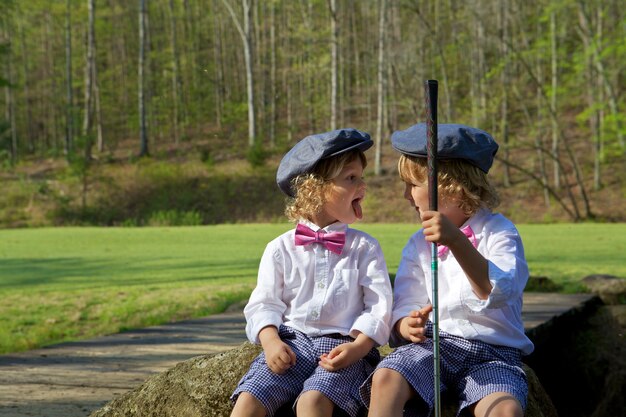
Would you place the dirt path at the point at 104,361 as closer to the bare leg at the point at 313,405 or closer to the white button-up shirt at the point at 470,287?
the bare leg at the point at 313,405

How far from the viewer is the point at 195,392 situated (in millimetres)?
3273

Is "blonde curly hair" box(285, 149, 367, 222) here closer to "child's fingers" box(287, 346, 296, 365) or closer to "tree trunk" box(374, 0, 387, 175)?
"child's fingers" box(287, 346, 296, 365)

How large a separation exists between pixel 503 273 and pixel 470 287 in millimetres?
181

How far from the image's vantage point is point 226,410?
3.23 meters

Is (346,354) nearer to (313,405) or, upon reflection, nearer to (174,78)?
(313,405)

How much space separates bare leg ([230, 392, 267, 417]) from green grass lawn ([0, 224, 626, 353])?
5.17 meters

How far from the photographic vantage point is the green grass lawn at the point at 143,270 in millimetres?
8992

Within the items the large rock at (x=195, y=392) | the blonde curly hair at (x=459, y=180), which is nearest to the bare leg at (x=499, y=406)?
the large rock at (x=195, y=392)

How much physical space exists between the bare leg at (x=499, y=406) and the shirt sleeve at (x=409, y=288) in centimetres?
45

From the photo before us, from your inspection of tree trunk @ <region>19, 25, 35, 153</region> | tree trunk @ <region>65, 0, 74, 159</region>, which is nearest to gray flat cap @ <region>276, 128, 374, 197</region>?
tree trunk @ <region>65, 0, 74, 159</region>

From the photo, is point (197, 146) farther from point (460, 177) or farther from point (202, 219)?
point (460, 177)

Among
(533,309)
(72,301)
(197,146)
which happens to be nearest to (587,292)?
(533,309)

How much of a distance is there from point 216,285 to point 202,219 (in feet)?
74.1

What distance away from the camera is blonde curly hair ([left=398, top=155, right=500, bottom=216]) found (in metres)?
3.21
